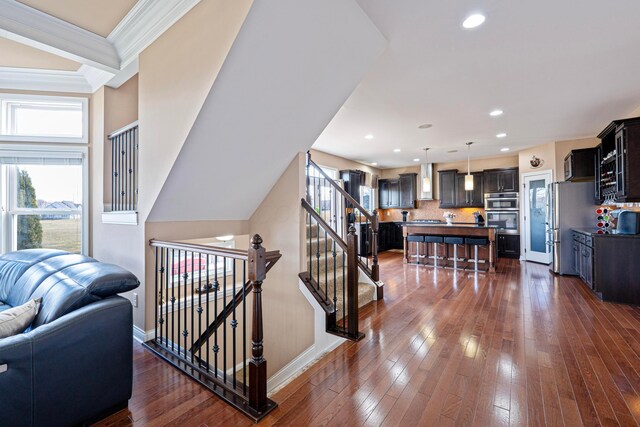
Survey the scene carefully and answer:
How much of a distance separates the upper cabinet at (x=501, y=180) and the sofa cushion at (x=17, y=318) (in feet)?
29.6

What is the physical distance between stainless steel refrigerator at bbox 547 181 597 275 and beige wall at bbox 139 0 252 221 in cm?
630

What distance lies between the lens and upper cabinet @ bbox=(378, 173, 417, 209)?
9.23 meters

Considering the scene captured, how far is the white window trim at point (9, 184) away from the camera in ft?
10.9

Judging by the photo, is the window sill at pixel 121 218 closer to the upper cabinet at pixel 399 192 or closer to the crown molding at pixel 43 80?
the crown molding at pixel 43 80

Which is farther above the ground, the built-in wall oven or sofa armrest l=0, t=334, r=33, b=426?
the built-in wall oven

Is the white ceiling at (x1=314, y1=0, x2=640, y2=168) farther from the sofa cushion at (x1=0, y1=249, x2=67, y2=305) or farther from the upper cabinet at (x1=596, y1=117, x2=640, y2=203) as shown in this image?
the sofa cushion at (x1=0, y1=249, x2=67, y2=305)

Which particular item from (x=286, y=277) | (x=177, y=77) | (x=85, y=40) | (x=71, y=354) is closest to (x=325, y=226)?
(x=286, y=277)

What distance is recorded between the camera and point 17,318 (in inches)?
61.6

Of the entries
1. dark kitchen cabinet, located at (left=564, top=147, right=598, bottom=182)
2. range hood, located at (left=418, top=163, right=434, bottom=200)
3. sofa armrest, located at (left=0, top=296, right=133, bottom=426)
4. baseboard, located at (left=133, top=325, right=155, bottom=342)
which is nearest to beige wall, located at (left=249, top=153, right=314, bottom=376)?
baseboard, located at (left=133, top=325, right=155, bottom=342)

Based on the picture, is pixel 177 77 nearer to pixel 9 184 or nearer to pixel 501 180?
pixel 9 184

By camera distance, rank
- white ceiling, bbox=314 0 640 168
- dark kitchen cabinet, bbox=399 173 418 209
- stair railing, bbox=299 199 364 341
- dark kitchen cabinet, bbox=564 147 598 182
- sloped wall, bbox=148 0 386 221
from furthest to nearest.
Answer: dark kitchen cabinet, bbox=399 173 418 209, dark kitchen cabinet, bbox=564 147 598 182, stair railing, bbox=299 199 364 341, white ceiling, bbox=314 0 640 168, sloped wall, bbox=148 0 386 221

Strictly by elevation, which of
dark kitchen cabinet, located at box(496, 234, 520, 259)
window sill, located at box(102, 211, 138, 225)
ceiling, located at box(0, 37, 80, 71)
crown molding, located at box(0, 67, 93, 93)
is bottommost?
dark kitchen cabinet, located at box(496, 234, 520, 259)

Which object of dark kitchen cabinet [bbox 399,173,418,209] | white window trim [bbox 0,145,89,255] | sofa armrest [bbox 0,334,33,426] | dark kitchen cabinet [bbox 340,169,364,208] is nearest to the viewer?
sofa armrest [bbox 0,334,33,426]

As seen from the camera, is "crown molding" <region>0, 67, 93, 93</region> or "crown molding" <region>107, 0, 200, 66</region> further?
"crown molding" <region>0, 67, 93, 93</region>
